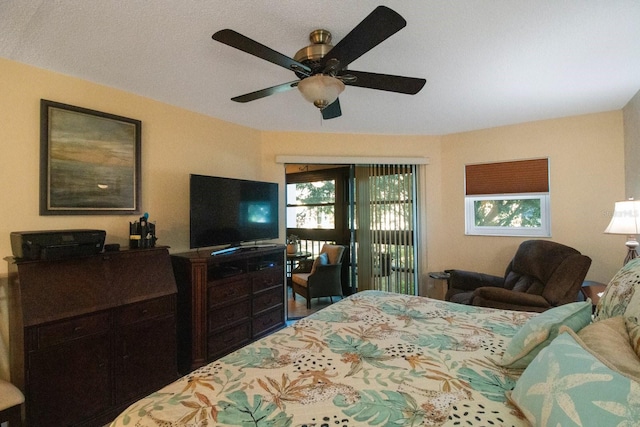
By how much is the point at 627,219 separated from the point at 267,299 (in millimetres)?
3223

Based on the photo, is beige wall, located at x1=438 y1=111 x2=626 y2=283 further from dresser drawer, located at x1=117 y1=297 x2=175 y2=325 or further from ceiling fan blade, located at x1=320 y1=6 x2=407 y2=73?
dresser drawer, located at x1=117 y1=297 x2=175 y2=325

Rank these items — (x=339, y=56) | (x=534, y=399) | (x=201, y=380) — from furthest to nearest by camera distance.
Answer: (x=339, y=56) → (x=201, y=380) → (x=534, y=399)

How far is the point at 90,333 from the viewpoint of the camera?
190 centimetres

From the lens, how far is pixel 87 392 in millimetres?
1862

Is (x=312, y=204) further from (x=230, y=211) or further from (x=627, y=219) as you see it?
(x=627, y=219)

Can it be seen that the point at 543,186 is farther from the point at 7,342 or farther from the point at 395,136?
the point at 7,342

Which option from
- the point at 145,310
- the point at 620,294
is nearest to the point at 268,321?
the point at 145,310

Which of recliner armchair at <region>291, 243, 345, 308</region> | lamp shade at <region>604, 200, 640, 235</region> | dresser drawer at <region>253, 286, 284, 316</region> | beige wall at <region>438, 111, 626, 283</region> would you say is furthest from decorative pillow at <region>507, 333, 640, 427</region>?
recliner armchair at <region>291, 243, 345, 308</region>

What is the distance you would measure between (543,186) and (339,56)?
3209 millimetres

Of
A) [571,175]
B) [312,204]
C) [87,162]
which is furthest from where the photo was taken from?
[312,204]

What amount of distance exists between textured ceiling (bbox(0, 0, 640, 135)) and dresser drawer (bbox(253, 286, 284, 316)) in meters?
1.91

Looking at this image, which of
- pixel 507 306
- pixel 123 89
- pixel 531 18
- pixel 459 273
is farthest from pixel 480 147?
pixel 123 89

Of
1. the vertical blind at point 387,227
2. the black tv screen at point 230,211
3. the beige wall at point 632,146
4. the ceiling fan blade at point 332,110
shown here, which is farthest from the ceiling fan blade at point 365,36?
the beige wall at point 632,146

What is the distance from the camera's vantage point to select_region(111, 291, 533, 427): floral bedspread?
917 mm
